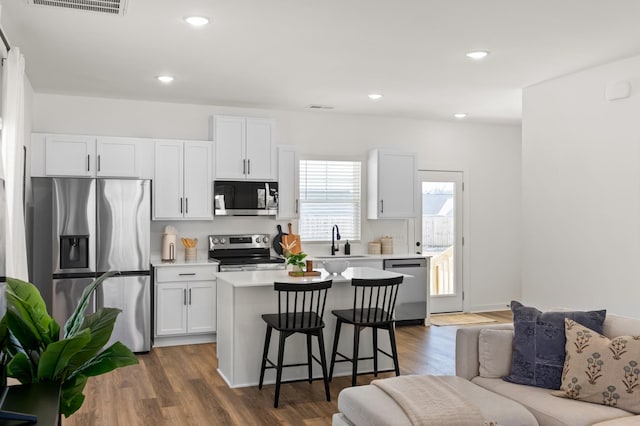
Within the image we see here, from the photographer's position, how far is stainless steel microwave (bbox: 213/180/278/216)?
260 inches

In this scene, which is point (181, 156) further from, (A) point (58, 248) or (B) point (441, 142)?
(B) point (441, 142)

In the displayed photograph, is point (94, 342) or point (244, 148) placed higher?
point (244, 148)

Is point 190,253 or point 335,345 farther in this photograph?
point 190,253

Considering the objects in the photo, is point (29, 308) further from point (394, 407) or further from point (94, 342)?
point (394, 407)

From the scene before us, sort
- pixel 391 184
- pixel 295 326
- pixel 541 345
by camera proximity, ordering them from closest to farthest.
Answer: pixel 541 345 < pixel 295 326 < pixel 391 184

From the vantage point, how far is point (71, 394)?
7.72ft

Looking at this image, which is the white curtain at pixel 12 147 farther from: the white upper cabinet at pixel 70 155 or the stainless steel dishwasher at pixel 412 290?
the stainless steel dishwasher at pixel 412 290

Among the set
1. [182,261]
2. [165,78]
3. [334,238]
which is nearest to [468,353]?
[165,78]

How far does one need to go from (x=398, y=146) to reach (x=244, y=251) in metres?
2.50

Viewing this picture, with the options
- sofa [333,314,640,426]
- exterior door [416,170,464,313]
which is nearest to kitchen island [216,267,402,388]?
sofa [333,314,640,426]

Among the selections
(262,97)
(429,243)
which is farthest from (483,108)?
(262,97)

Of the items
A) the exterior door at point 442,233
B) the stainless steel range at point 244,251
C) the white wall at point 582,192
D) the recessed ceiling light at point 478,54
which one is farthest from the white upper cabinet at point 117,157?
the white wall at point 582,192

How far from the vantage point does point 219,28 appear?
4.10m

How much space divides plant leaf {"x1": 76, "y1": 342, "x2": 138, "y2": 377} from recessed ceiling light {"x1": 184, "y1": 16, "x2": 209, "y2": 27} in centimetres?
237
